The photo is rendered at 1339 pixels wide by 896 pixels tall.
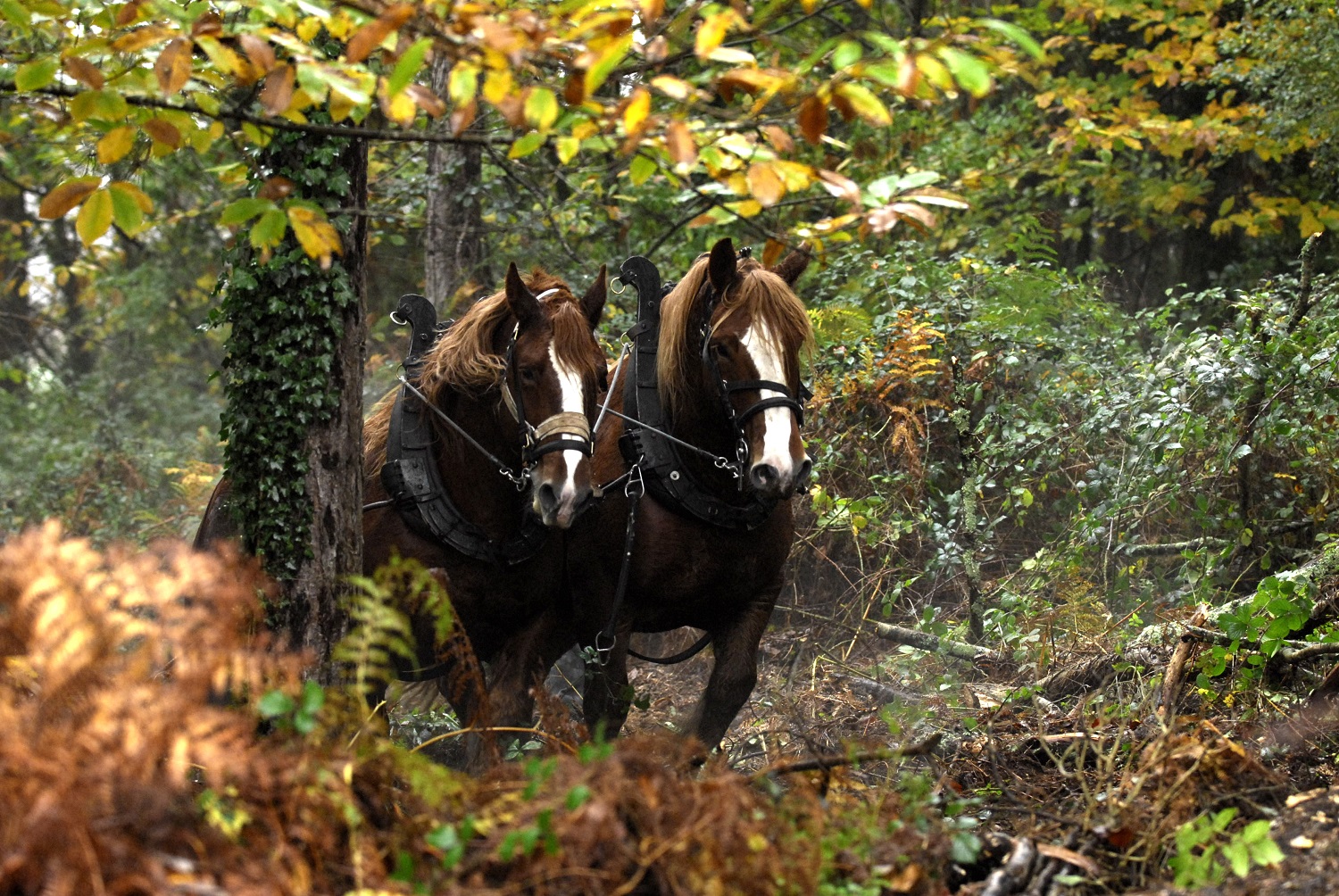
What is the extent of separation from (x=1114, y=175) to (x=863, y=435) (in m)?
5.25

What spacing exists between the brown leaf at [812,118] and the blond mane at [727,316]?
184 cm

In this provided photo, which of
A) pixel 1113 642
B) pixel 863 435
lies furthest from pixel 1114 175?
pixel 1113 642

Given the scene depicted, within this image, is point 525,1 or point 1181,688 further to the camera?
point 1181,688

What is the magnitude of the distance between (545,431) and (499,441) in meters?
0.46

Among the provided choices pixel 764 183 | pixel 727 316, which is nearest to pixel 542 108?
pixel 764 183

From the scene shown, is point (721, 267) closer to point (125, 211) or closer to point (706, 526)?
point (706, 526)

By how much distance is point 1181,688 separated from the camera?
4473 mm

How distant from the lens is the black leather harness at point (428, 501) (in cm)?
484

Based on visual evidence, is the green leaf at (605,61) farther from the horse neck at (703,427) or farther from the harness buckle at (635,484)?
the harness buckle at (635,484)

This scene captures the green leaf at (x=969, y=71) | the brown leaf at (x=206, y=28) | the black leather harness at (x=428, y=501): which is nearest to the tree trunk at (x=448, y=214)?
the black leather harness at (x=428, y=501)

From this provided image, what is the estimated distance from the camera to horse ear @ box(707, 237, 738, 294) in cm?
462

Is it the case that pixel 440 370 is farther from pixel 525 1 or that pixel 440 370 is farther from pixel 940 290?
pixel 940 290

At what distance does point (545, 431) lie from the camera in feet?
14.6

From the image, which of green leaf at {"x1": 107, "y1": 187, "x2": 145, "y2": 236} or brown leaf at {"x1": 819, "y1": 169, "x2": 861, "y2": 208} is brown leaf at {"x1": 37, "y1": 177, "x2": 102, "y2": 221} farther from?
brown leaf at {"x1": 819, "y1": 169, "x2": 861, "y2": 208}
